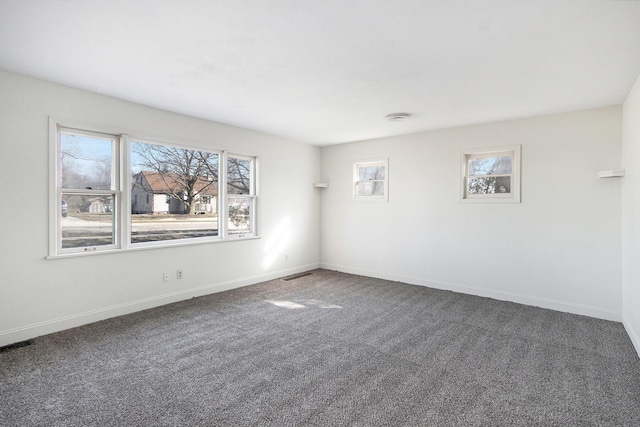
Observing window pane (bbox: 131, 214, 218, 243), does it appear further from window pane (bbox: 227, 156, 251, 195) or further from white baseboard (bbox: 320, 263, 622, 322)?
white baseboard (bbox: 320, 263, 622, 322)

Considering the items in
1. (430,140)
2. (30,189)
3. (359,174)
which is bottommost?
(30,189)

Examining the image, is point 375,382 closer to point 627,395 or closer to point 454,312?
point 627,395

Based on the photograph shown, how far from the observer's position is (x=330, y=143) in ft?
21.2

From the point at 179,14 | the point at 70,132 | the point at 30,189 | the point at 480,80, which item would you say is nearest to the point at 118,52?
the point at 179,14

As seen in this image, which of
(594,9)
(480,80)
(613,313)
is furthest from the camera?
(613,313)

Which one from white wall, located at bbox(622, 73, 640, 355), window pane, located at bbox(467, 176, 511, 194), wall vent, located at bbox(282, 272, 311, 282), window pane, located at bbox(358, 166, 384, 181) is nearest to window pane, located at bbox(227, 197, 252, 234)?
wall vent, located at bbox(282, 272, 311, 282)

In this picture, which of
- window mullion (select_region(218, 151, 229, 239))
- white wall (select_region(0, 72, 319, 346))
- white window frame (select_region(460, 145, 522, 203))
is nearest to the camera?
white wall (select_region(0, 72, 319, 346))

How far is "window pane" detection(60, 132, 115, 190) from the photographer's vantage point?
3559mm

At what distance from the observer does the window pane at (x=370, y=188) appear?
6105 millimetres

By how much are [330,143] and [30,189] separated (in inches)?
180

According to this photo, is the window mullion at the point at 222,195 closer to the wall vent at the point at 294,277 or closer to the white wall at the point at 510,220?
the wall vent at the point at 294,277

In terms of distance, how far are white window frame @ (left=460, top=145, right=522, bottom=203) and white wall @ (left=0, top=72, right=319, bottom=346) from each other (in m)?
3.21

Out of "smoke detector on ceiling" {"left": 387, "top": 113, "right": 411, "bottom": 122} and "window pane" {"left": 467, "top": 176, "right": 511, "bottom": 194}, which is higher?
"smoke detector on ceiling" {"left": 387, "top": 113, "right": 411, "bottom": 122}

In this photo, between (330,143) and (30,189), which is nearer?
(30,189)
